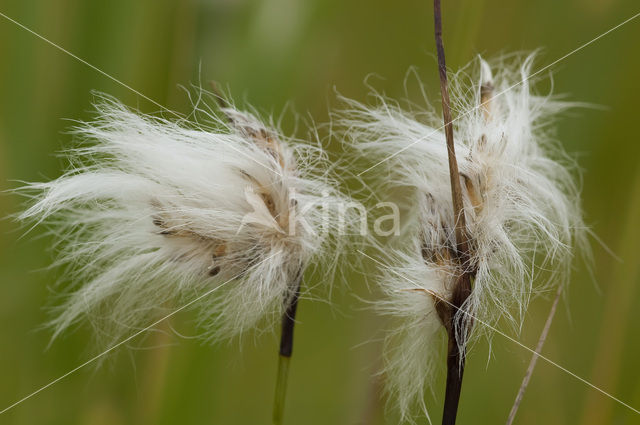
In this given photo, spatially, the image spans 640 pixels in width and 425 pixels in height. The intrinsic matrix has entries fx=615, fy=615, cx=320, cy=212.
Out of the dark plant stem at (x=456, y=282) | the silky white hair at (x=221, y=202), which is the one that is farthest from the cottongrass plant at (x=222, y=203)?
the dark plant stem at (x=456, y=282)

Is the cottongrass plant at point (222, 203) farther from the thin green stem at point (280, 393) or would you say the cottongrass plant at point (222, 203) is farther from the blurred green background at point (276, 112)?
the blurred green background at point (276, 112)

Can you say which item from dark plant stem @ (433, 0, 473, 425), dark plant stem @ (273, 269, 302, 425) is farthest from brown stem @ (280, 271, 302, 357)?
dark plant stem @ (433, 0, 473, 425)

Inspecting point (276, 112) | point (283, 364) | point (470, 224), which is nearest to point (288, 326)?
point (283, 364)

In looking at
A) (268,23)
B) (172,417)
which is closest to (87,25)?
(268,23)

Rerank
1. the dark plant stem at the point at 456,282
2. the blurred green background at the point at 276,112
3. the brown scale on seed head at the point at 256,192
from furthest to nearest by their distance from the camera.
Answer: the blurred green background at the point at 276,112 < the brown scale on seed head at the point at 256,192 < the dark plant stem at the point at 456,282

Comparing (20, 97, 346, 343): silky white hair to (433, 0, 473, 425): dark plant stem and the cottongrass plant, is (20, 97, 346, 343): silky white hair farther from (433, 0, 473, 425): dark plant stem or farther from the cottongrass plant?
(433, 0, 473, 425): dark plant stem

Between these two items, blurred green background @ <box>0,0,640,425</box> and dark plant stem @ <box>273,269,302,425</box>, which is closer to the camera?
dark plant stem @ <box>273,269,302,425</box>

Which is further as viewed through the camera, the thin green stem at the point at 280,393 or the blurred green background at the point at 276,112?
the blurred green background at the point at 276,112
